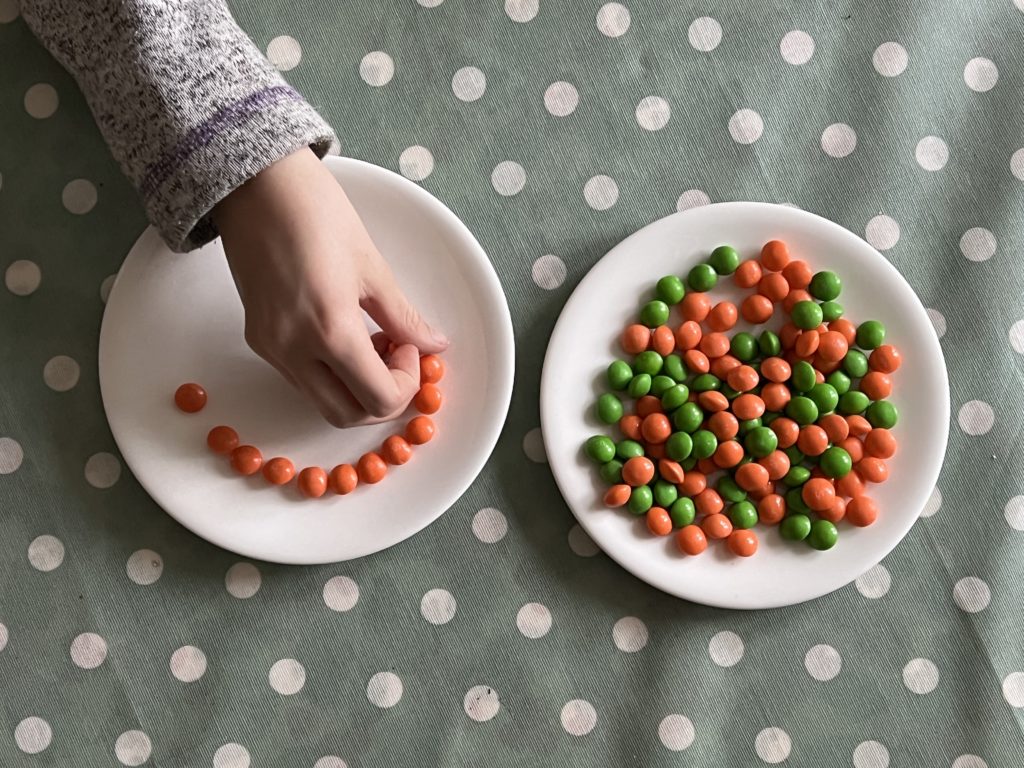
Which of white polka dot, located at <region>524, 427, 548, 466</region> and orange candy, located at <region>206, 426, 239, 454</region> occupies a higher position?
orange candy, located at <region>206, 426, 239, 454</region>

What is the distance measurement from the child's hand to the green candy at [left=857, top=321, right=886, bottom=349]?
341 millimetres

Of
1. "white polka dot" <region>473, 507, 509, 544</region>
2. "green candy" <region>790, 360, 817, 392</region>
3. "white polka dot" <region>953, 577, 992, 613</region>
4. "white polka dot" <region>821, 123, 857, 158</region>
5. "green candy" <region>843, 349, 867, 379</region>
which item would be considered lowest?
"white polka dot" <region>953, 577, 992, 613</region>

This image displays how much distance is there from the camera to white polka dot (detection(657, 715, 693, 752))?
2.22ft

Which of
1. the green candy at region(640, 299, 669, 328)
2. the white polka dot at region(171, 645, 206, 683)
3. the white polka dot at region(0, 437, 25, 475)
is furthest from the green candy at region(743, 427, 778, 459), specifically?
the white polka dot at region(0, 437, 25, 475)

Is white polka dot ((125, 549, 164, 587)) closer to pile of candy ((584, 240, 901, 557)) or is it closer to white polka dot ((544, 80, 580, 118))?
pile of candy ((584, 240, 901, 557))

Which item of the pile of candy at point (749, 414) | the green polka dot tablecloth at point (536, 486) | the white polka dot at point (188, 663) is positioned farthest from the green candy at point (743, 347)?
the white polka dot at point (188, 663)

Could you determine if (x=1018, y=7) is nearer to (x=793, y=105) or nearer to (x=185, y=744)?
(x=793, y=105)

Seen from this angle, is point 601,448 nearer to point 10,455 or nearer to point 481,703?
point 481,703

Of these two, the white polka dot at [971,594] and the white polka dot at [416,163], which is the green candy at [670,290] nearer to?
the white polka dot at [416,163]

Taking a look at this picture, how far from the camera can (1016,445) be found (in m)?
0.70

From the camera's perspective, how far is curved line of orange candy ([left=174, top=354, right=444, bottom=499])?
66 cm

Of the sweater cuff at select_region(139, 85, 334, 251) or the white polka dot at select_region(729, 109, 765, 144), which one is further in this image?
the white polka dot at select_region(729, 109, 765, 144)

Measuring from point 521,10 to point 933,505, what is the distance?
Result: 49cm

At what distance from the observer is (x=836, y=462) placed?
663 mm
